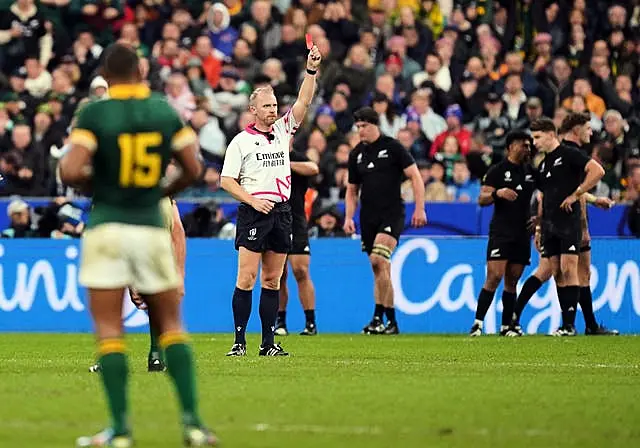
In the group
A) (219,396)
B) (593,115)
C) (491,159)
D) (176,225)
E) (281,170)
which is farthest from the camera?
(593,115)

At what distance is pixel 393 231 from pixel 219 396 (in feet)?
30.7

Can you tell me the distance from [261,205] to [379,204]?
5.64 metres

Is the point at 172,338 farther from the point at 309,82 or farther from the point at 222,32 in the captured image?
the point at 222,32

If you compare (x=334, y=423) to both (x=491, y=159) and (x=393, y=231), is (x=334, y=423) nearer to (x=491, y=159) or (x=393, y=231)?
(x=393, y=231)

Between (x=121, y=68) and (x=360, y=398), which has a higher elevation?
(x=121, y=68)

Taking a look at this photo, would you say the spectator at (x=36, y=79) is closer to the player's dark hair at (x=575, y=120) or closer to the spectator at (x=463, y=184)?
the spectator at (x=463, y=184)

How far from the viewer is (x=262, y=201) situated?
1448 centimetres

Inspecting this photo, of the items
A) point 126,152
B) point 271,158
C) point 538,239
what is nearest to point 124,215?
point 126,152

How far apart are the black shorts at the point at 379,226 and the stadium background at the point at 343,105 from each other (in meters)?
1.01

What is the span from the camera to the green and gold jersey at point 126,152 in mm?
8422

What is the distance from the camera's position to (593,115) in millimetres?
25359

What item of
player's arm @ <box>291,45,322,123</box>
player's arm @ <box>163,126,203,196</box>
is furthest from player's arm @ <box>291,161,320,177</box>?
player's arm @ <box>163,126,203,196</box>

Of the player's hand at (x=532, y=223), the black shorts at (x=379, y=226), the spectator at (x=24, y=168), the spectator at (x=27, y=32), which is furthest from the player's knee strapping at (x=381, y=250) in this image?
the spectator at (x=27, y=32)

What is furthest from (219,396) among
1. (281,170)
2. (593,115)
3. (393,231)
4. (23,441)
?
(593,115)
